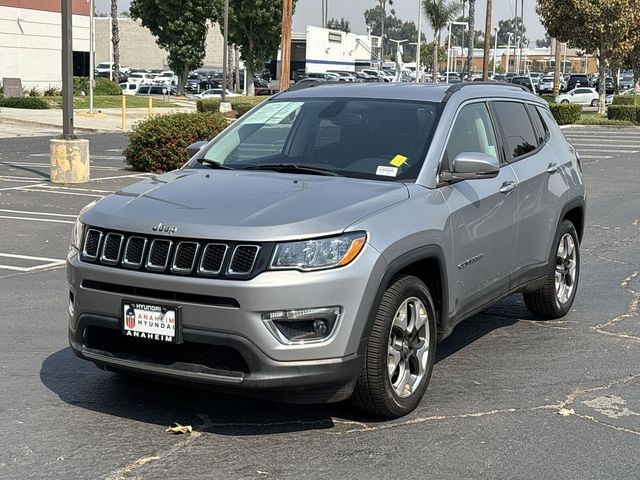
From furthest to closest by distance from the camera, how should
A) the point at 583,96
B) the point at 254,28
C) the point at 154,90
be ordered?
the point at 583,96 < the point at 254,28 < the point at 154,90

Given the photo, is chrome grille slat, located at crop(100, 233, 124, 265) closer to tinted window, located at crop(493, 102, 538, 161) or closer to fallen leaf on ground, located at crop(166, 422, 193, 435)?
fallen leaf on ground, located at crop(166, 422, 193, 435)

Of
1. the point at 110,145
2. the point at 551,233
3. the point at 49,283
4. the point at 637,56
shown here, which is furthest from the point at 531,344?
the point at 637,56

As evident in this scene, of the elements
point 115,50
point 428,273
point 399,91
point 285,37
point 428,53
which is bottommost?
point 428,273

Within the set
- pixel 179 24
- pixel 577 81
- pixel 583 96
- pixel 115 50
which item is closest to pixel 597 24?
pixel 583 96

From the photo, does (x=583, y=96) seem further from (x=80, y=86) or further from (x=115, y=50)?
Answer: (x=80, y=86)

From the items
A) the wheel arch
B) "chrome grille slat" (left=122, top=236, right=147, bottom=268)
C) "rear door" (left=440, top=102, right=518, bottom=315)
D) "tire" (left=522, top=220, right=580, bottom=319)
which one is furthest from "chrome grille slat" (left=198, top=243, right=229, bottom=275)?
"tire" (left=522, top=220, right=580, bottom=319)

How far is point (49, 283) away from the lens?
9133 millimetres

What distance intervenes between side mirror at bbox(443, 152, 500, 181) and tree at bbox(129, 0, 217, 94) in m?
54.7

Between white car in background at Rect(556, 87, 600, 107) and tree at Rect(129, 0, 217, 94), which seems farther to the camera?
white car in background at Rect(556, 87, 600, 107)

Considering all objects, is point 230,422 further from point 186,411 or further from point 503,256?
point 503,256

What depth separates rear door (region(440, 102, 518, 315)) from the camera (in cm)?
590

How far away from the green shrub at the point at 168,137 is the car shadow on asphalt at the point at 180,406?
12630 millimetres

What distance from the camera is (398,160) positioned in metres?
5.86

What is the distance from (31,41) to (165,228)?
154 ft
